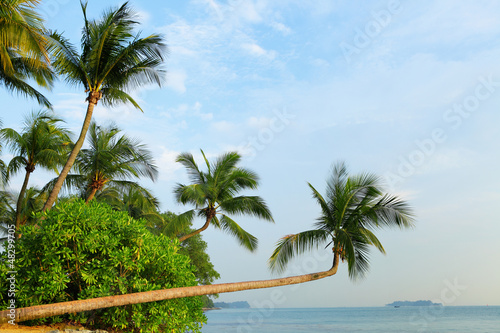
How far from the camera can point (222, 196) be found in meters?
16.1

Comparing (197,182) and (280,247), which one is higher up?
(197,182)

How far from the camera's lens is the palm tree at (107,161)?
1517 centimetres

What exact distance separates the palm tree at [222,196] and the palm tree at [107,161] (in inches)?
66.7

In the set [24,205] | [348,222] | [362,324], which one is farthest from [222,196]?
[362,324]

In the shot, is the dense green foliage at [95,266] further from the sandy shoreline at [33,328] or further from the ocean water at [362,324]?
the ocean water at [362,324]

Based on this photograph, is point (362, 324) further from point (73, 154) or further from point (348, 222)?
point (73, 154)

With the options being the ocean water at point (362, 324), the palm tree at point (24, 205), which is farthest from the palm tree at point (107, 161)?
the ocean water at point (362, 324)

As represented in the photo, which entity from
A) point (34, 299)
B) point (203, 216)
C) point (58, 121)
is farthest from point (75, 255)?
point (58, 121)

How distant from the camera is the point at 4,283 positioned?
7.53 metres

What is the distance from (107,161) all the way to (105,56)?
13.2 feet

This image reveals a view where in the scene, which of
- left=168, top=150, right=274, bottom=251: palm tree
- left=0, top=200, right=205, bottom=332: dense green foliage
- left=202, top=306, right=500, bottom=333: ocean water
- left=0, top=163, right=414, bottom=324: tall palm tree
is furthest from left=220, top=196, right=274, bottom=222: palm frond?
left=202, top=306, right=500, bottom=333: ocean water

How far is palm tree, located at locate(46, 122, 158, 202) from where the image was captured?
49.8ft

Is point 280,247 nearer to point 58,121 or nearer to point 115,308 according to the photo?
point 115,308

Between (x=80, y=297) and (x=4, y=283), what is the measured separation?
1.42 meters
